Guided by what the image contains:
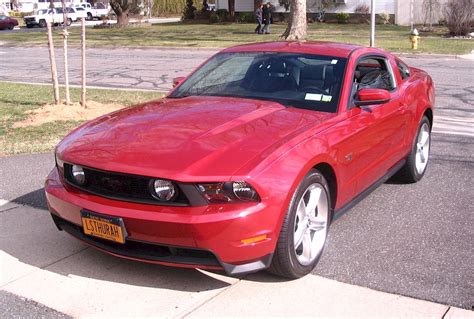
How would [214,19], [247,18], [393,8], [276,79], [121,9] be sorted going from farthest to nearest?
[214,19] < [247,18] < [121,9] < [393,8] < [276,79]

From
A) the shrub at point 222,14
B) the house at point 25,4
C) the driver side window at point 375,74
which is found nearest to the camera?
the driver side window at point 375,74

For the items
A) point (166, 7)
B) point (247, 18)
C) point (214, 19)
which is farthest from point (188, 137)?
point (166, 7)

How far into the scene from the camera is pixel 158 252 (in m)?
3.62

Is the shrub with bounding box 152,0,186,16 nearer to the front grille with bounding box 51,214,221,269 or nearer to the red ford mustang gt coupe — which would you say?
the red ford mustang gt coupe

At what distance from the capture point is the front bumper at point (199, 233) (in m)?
3.39

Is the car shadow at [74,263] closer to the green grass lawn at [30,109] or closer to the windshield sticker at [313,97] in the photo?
the windshield sticker at [313,97]

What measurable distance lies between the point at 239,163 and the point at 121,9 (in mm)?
40616

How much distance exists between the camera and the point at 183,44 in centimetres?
2634

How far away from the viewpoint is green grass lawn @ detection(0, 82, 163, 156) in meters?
7.80

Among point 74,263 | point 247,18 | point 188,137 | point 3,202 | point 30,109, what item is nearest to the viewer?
point 188,137

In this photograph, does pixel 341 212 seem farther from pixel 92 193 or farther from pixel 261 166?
pixel 92 193

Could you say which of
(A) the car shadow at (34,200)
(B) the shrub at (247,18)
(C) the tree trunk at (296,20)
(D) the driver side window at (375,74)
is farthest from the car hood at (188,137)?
(B) the shrub at (247,18)

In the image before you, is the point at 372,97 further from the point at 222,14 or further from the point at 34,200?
the point at 222,14

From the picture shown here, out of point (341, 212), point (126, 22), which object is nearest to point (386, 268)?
point (341, 212)
